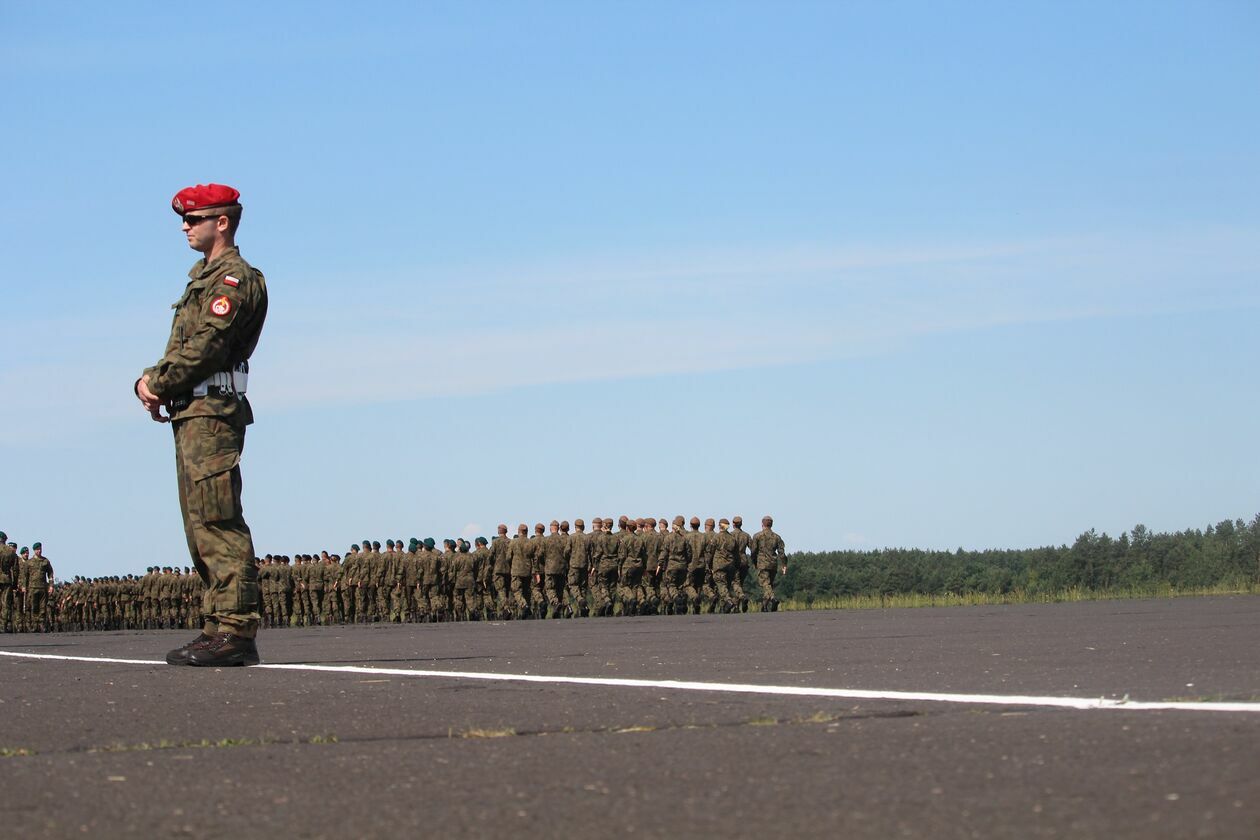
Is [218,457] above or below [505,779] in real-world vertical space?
above

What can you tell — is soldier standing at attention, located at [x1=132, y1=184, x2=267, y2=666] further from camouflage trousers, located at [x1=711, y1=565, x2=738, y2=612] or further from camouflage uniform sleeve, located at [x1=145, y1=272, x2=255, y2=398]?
camouflage trousers, located at [x1=711, y1=565, x2=738, y2=612]

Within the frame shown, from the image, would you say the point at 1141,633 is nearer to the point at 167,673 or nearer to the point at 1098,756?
the point at 167,673

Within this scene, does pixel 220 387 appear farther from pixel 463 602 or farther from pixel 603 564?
pixel 463 602

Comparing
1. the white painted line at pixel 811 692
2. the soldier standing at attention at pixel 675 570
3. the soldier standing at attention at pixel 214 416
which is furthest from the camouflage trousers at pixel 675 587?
the soldier standing at attention at pixel 214 416

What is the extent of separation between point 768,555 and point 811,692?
29.7 metres

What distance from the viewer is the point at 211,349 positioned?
29.9 ft

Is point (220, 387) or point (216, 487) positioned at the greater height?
point (220, 387)

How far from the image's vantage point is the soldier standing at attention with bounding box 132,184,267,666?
9.12 m

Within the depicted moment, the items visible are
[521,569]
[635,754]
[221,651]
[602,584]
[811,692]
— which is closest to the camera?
[635,754]

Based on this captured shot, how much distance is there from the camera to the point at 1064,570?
4719 centimetres

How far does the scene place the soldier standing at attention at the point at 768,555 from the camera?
1426 inches

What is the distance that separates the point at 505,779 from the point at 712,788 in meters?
0.57

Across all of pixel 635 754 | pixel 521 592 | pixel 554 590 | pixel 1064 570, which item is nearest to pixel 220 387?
pixel 635 754

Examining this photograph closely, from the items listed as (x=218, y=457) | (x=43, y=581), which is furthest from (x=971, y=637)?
(x=43, y=581)
